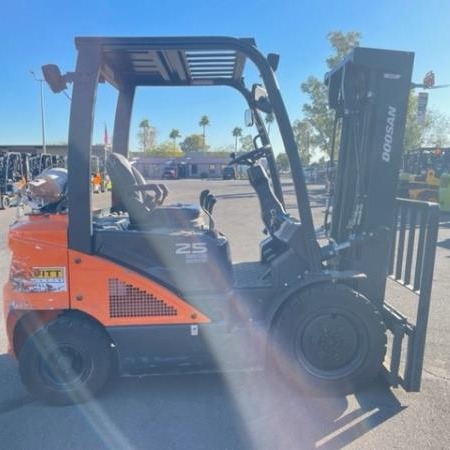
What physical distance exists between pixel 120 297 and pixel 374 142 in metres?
2.42

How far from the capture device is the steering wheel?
391 centimetres

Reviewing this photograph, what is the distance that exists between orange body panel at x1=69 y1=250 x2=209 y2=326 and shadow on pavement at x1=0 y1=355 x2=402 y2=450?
690mm

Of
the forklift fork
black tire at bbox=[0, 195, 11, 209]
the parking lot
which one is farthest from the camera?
black tire at bbox=[0, 195, 11, 209]

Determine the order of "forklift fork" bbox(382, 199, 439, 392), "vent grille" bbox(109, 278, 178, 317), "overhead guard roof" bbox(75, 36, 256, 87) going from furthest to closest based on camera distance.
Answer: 1. "vent grille" bbox(109, 278, 178, 317)
2. "forklift fork" bbox(382, 199, 439, 392)
3. "overhead guard roof" bbox(75, 36, 256, 87)

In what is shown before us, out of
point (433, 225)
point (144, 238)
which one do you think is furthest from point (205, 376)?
point (433, 225)

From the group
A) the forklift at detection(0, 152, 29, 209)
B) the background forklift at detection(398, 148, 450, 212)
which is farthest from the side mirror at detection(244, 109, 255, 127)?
the forklift at detection(0, 152, 29, 209)

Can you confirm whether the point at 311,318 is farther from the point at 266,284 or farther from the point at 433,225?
the point at 433,225

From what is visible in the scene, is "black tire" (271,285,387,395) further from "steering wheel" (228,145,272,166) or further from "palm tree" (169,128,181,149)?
"palm tree" (169,128,181,149)

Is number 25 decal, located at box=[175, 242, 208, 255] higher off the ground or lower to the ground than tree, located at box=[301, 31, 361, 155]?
lower

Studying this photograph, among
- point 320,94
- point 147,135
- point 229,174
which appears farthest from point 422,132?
point 147,135

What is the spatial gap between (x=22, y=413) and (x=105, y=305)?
1.06 metres

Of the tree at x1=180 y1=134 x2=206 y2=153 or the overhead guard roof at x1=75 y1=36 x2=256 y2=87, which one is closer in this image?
the overhead guard roof at x1=75 y1=36 x2=256 y2=87

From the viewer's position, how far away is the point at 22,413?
3.27 meters

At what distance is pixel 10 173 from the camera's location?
20172 mm
